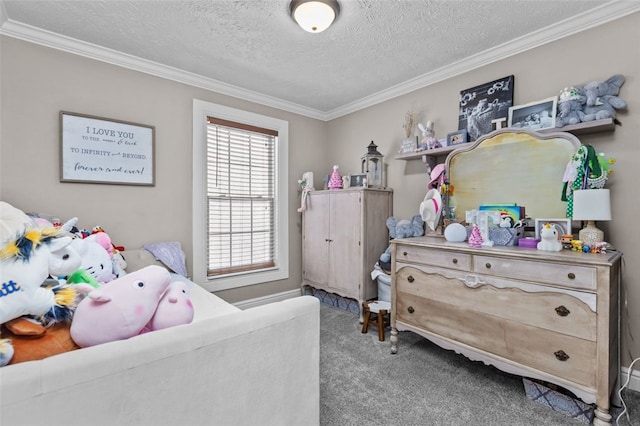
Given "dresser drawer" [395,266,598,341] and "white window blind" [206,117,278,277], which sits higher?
"white window blind" [206,117,278,277]

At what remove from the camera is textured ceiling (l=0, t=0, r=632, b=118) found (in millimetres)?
1952

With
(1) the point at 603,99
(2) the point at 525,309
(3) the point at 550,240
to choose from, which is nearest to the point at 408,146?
(1) the point at 603,99

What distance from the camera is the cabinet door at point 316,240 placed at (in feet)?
11.4

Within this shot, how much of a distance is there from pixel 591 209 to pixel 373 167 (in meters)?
1.94

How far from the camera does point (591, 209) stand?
1719mm

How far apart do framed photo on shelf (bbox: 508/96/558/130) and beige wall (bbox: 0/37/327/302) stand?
2.66 metres

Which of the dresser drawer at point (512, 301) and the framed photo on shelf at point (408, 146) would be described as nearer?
the dresser drawer at point (512, 301)

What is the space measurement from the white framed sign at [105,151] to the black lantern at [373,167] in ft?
7.21

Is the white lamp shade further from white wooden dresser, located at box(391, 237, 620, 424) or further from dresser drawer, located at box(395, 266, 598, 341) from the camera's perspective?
dresser drawer, located at box(395, 266, 598, 341)

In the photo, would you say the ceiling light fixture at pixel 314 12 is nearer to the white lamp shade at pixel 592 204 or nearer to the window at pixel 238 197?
the window at pixel 238 197

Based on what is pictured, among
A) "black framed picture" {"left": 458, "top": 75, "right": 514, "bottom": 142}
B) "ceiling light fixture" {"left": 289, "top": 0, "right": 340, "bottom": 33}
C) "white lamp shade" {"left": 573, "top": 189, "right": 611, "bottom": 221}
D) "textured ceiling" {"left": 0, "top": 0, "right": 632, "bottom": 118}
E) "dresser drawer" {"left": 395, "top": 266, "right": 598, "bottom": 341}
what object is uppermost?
"textured ceiling" {"left": 0, "top": 0, "right": 632, "bottom": 118}

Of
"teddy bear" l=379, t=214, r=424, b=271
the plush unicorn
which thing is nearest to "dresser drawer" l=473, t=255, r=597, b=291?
"teddy bear" l=379, t=214, r=424, b=271

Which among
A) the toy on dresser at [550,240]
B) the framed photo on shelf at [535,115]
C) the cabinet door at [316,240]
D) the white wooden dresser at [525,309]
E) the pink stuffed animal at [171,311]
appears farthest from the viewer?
the cabinet door at [316,240]

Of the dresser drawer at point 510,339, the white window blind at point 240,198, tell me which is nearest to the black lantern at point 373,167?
the white window blind at point 240,198
